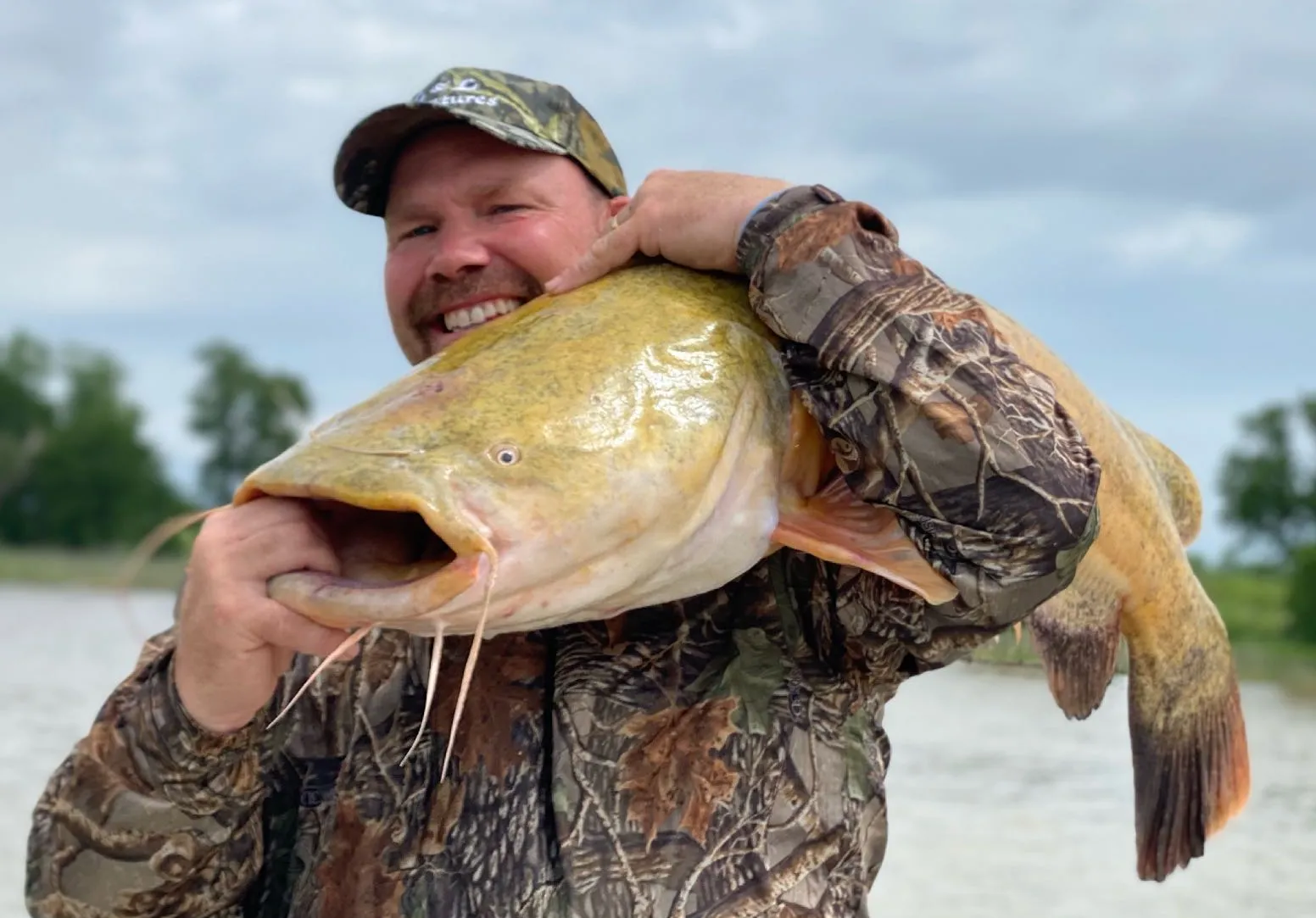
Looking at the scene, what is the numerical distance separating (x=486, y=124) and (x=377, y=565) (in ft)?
3.69

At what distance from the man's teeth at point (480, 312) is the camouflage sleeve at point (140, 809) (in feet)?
2.50

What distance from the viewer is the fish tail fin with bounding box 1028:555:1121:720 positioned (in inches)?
100

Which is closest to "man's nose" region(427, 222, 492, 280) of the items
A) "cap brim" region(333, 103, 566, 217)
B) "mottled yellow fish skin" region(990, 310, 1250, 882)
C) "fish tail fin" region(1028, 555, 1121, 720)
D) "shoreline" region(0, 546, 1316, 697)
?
"cap brim" region(333, 103, 566, 217)

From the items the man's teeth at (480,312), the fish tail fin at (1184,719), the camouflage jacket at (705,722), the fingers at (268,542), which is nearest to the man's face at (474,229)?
the man's teeth at (480,312)

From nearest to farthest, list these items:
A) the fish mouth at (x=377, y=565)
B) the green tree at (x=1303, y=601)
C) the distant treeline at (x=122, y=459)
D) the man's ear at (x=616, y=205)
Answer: the fish mouth at (x=377, y=565) < the man's ear at (x=616, y=205) < the green tree at (x=1303, y=601) < the distant treeline at (x=122, y=459)

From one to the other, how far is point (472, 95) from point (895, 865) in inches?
349

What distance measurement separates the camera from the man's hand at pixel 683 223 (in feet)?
6.19

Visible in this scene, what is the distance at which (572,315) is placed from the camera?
1938mm

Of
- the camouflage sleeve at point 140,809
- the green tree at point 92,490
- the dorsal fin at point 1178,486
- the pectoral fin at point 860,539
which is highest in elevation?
the green tree at point 92,490

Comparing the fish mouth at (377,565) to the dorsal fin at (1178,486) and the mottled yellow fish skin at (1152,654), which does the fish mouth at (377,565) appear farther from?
the dorsal fin at (1178,486)

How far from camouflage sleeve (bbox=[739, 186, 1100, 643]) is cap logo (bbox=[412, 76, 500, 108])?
896 mm

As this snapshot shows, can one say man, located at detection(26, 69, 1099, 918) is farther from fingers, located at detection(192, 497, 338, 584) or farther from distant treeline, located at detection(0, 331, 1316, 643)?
distant treeline, located at detection(0, 331, 1316, 643)

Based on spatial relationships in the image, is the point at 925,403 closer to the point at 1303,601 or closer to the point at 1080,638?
the point at 1080,638

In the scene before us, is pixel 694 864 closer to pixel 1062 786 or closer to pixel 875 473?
pixel 875 473
